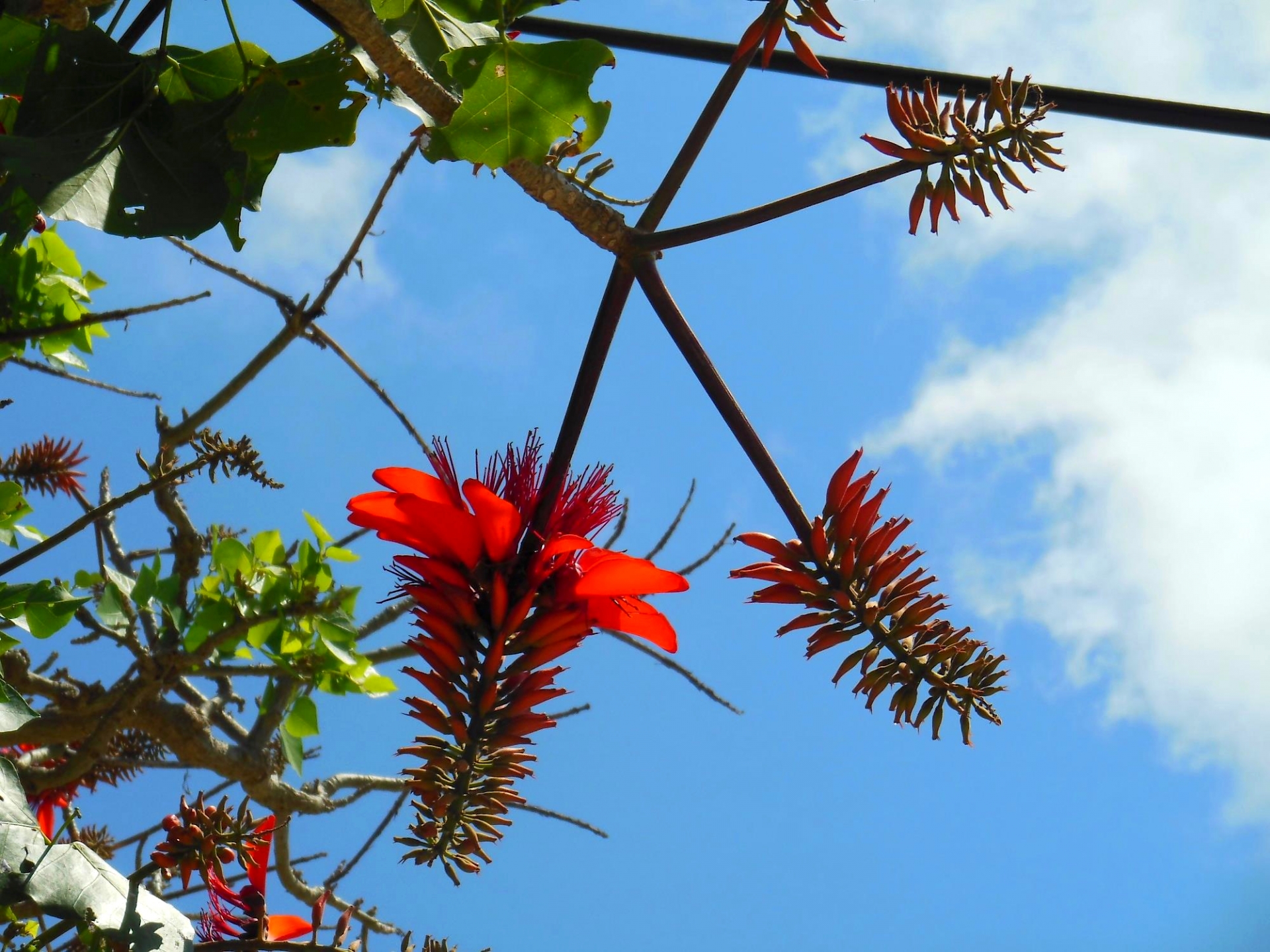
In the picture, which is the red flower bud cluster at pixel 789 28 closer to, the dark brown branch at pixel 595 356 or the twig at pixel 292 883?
the dark brown branch at pixel 595 356

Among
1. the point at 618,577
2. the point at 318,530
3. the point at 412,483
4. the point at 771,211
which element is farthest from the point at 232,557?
the point at 771,211

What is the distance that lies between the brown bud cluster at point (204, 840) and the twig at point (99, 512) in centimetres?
30

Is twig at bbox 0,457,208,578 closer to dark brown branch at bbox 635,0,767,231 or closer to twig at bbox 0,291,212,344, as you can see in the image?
twig at bbox 0,291,212,344

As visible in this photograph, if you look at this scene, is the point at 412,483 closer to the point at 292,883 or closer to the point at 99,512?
the point at 99,512

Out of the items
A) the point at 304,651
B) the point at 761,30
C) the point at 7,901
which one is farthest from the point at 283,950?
the point at 761,30

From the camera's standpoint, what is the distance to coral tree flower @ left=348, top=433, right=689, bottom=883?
664 mm

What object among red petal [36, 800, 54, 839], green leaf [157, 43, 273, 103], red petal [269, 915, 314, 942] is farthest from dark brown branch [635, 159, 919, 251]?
red petal [36, 800, 54, 839]

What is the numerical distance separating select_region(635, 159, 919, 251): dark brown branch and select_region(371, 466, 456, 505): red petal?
23cm

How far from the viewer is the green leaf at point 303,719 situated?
152 cm

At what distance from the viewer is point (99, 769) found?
5.56ft

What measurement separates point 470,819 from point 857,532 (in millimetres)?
324

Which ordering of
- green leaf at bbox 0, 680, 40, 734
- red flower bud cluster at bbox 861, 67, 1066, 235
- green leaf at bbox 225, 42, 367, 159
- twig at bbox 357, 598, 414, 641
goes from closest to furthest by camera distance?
red flower bud cluster at bbox 861, 67, 1066, 235 → green leaf at bbox 0, 680, 40, 734 → green leaf at bbox 225, 42, 367, 159 → twig at bbox 357, 598, 414, 641

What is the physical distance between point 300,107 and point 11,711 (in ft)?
2.24

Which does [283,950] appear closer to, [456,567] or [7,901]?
[7,901]
